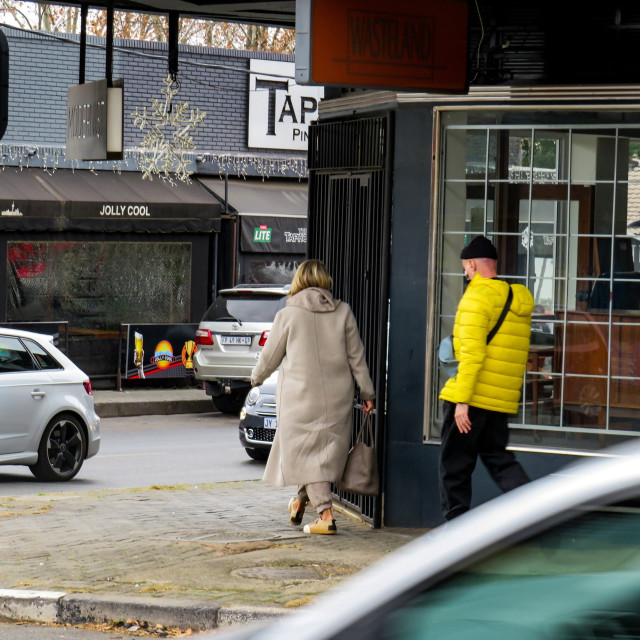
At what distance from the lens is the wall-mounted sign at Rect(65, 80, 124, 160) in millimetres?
10055

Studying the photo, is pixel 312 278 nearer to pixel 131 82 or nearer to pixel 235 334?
pixel 235 334

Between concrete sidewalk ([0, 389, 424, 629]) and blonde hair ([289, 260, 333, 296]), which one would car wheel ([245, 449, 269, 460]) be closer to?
concrete sidewalk ([0, 389, 424, 629])

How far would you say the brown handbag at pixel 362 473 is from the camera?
8375mm

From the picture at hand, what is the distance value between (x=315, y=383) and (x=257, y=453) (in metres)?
5.29

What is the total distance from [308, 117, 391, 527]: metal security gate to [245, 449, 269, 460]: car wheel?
3.90 metres

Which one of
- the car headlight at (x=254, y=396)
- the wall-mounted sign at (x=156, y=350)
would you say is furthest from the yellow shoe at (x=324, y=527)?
the wall-mounted sign at (x=156, y=350)

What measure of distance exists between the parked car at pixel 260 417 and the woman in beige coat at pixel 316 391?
4.12 m

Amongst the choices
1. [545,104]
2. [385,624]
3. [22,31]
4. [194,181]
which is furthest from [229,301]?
[385,624]

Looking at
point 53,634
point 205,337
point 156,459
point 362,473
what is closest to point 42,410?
point 156,459

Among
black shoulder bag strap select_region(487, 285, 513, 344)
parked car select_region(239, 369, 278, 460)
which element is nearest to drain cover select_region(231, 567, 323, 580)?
black shoulder bag strap select_region(487, 285, 513, 344)

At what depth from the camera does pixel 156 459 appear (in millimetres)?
13867

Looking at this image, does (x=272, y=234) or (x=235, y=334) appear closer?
(x=235, y=334)

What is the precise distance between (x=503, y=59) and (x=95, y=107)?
3522 millimetres

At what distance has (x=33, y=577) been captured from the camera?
7.08 m
